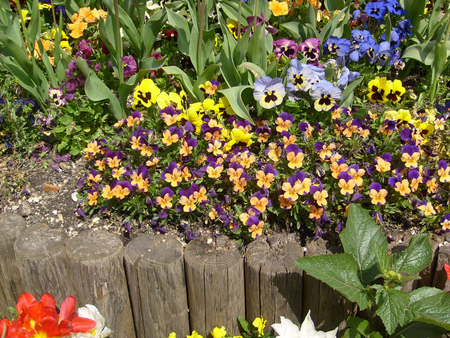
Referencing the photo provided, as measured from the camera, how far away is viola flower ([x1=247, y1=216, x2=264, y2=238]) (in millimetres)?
2012

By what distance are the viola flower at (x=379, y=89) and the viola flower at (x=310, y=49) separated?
36cm

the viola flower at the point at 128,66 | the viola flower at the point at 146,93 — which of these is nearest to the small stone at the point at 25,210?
the viola flower at the point at 146,93

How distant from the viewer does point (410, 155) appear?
6.85 feet

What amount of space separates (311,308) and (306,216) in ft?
1.43

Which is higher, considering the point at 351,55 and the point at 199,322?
the point at 351,55

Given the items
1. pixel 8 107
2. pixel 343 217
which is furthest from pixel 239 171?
pixel 8 107

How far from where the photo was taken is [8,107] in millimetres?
2619

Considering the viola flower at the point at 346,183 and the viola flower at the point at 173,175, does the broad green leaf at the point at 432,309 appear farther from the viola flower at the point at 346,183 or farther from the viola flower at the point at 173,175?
the viola flower at the point at 173,175

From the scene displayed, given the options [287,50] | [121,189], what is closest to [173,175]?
[121,189]

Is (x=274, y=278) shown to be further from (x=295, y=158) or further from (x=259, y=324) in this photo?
(x=295, y=158)

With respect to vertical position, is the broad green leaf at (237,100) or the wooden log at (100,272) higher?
the broad green leaf at (237,100)

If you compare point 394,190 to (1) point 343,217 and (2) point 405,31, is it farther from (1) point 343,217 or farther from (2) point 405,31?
(2) point 405,31

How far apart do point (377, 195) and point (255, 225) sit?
58 cm

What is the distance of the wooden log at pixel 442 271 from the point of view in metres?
1.95
